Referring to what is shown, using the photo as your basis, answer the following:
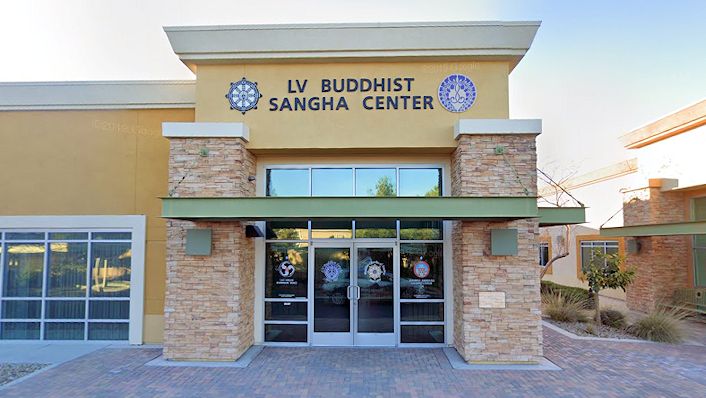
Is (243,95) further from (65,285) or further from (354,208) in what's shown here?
(65,285)

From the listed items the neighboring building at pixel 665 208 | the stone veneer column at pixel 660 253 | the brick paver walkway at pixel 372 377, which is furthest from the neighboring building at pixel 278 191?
the stone veneer column at pixel 660 253

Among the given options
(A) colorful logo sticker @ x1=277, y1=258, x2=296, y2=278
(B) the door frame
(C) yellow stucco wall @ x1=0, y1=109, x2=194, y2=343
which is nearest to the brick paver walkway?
(B) the door frame

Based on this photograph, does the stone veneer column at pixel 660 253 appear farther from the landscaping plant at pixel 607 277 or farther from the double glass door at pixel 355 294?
the double glass door at pixel 355 294

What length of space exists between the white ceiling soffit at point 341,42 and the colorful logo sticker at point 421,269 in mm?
4542

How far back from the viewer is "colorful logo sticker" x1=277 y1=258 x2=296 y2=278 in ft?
33.5

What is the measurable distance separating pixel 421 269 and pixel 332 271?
6.58ft

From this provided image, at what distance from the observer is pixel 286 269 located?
33.6 ft

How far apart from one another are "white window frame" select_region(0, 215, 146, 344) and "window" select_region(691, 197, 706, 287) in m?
16.2

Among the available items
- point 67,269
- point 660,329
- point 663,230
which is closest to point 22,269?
point 67,269

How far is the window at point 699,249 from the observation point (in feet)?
46.4

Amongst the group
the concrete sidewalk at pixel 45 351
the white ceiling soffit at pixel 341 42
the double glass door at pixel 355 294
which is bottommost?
the concrete sidewalk at pixel 45 351

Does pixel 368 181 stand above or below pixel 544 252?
above

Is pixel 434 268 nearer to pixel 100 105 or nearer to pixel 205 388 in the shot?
pixel 205 388

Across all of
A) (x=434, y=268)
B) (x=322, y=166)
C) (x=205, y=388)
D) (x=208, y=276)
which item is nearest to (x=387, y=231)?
(x=434, y=268)
